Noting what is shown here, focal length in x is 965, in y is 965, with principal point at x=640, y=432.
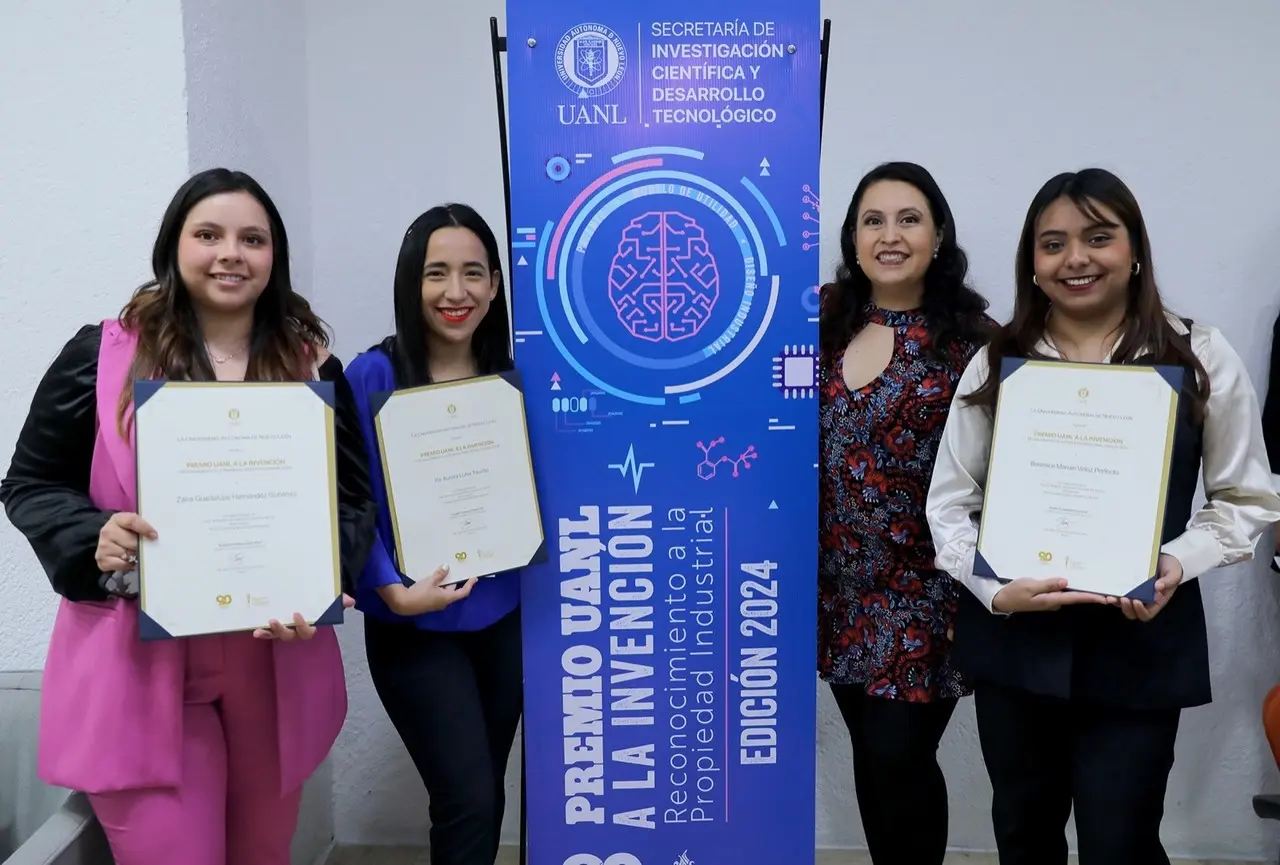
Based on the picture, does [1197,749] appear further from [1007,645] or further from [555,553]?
[555,553]

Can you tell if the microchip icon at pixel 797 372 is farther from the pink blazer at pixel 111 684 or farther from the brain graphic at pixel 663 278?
the pink blazer at pixel 111 684

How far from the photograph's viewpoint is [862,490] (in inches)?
76.8

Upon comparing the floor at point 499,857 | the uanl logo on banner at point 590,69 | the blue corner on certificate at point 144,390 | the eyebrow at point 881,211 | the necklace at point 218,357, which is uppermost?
the uanl logo on banner at point 590,69

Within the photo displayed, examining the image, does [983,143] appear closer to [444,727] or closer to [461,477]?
[461,477]

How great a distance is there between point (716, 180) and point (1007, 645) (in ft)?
3.38

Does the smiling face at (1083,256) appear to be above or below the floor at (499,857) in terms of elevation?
above

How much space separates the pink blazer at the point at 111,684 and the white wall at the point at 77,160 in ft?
2.21

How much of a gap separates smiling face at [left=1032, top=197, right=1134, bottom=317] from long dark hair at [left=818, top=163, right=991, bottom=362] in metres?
0.26

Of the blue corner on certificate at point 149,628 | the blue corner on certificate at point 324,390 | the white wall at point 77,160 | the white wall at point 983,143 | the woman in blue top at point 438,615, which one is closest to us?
the blue corner on certificate at point 149,628

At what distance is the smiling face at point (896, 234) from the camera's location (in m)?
1.96

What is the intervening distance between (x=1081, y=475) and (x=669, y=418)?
77cm

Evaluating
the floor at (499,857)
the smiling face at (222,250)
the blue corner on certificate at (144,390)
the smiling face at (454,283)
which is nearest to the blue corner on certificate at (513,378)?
the smiling face at (454,283)

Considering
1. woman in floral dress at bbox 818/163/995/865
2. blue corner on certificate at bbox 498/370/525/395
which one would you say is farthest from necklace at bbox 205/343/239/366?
woman in floral dress at bbox 818/163/995/865

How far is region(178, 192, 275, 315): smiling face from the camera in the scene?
161cm
